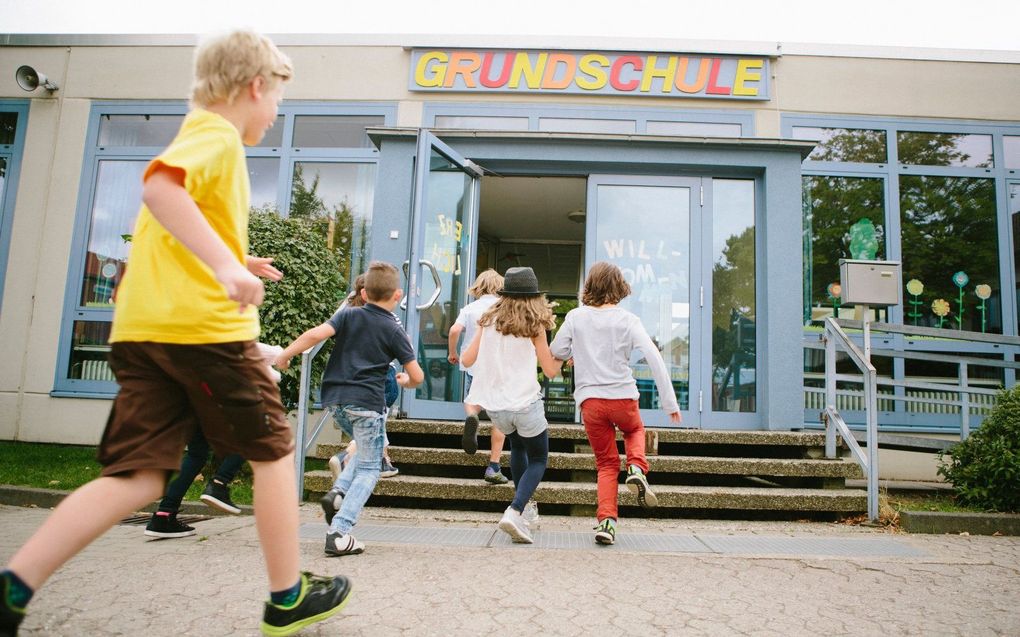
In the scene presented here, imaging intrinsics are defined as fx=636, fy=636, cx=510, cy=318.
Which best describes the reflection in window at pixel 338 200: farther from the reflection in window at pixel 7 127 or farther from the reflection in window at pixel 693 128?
the reflection in window at pixel 7 127

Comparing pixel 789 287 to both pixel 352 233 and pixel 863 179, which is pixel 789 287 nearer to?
pixel 863 179

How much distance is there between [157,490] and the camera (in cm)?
184

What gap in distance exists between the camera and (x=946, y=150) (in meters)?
8.09

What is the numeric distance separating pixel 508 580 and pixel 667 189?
190 inches

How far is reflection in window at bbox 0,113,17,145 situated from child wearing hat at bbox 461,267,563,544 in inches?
339

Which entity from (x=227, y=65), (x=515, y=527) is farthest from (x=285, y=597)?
(x=515, y=527)

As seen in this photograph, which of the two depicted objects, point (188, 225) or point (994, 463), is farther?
point (994, 463)

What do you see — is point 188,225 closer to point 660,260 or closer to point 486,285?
point 486,285

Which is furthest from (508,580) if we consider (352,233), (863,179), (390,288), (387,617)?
(863,179)

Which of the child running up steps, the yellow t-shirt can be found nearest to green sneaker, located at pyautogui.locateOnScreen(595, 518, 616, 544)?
the child running up steps

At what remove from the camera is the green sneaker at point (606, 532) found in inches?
153

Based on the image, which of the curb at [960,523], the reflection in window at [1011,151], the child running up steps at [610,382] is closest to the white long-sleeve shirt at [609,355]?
the child running up steps at [610,382]

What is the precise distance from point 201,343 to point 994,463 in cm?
553

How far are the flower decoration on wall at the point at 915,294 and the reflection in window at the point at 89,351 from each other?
1031 centimetres
